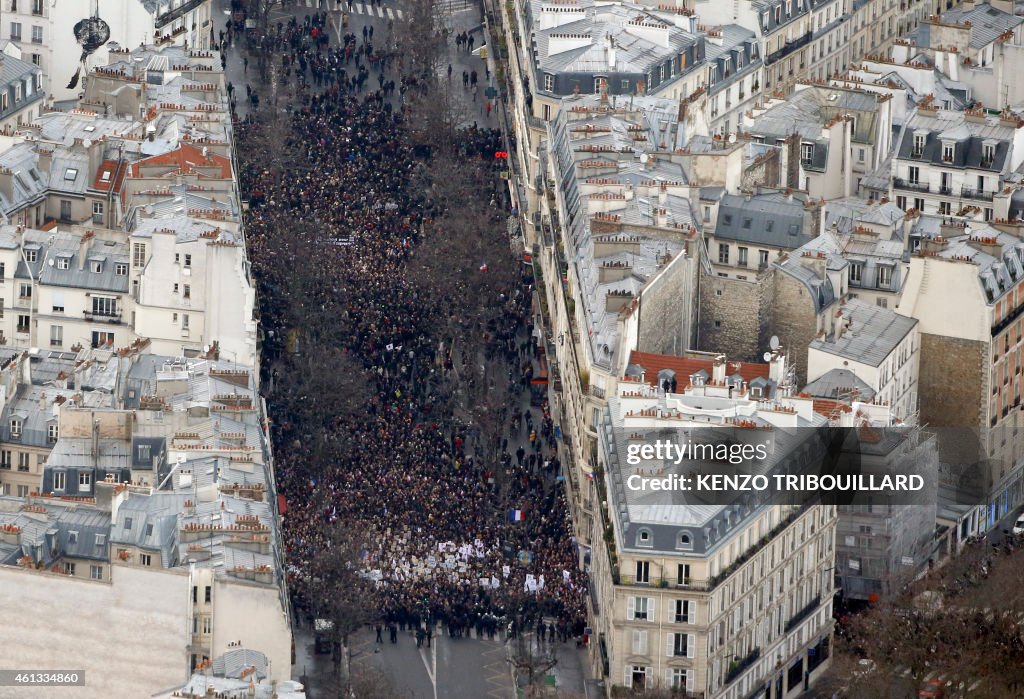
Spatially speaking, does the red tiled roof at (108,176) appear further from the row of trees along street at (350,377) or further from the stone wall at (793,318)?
the stone wall at (793,318)

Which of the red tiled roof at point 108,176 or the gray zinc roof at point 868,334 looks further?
the red tiled roof at point 108,176

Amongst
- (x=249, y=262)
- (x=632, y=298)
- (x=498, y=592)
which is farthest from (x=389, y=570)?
(x=249, y=262)

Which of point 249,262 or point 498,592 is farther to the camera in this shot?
point 249,262

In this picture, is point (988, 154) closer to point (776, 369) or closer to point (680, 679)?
point (776, 369)

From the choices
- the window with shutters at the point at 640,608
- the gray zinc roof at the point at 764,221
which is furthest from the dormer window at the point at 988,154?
the window with shutters at the point at 640,608

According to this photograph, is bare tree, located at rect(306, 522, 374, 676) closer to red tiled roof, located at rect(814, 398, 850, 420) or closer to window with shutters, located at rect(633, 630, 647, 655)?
window with shutters, located at rect(633, 630, 647, 655)

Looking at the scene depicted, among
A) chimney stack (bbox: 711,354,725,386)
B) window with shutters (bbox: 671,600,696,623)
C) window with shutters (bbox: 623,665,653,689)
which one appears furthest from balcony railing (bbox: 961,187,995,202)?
window with shutters (bbox: 623,665,653,689)

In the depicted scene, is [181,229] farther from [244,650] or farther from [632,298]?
[244,650]
